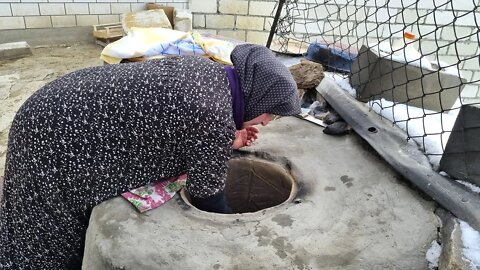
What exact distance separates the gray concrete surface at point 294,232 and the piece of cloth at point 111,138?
0.12 m

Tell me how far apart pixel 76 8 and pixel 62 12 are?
17cm

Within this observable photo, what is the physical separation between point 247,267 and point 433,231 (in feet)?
2.17

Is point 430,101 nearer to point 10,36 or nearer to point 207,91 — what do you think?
point 207,91

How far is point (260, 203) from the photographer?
7.09 feet

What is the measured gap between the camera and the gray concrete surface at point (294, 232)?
129cm

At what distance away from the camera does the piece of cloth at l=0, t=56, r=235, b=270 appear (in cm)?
139

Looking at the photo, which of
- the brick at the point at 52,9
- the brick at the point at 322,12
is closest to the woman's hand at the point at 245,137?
the brick at the point at 322,12

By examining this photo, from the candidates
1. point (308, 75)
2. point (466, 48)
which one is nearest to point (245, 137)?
point (308, 75)

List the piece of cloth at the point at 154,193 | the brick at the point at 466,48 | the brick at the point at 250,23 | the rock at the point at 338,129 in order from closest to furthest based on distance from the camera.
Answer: the piece of cloth at the point at 154,193 → the rock at the point at 338,129 → the brick at the point at 250,23 → the brick at the point at 466,48

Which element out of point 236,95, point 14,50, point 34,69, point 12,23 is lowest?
point 34,69

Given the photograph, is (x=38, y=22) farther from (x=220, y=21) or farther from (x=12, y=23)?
(x=220, y=21)

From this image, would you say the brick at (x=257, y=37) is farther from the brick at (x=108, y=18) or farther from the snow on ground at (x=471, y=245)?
the snow on ground at (x=471, y=245)

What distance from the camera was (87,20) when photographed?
16.6 ft

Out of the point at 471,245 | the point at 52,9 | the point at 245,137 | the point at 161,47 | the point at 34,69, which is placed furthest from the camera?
the point at 52,9
